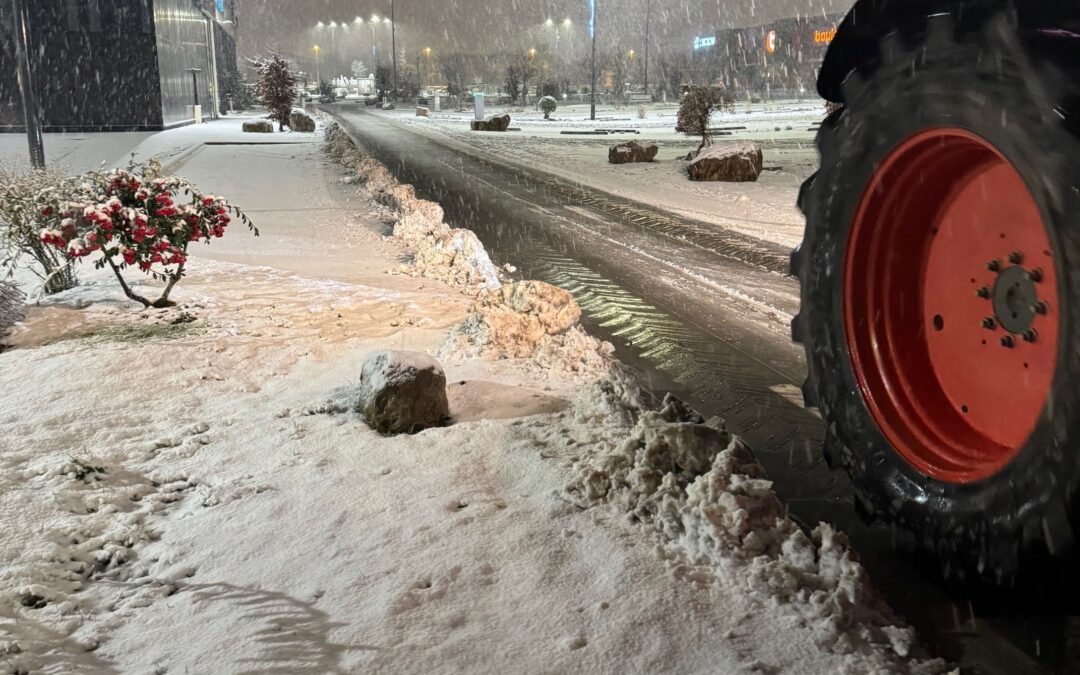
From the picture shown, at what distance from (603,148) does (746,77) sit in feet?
212

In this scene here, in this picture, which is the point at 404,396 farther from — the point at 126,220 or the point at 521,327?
the point at 126,220

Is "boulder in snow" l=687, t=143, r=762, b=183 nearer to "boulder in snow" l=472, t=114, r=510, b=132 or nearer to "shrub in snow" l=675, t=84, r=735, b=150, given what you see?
"shrub in snow" l=675, t=84, r=735, b=150

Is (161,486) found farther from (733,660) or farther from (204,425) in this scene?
(733,660)

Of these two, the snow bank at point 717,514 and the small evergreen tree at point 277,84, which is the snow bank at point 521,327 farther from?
the small evergreen tree at point 277,84

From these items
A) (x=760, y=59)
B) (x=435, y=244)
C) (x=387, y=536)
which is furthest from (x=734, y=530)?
(x=760, y=59)

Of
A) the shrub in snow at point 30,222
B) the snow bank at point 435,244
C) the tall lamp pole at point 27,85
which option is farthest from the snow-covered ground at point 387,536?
the tall lamp pole at point 27,85

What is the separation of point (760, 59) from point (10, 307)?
89.2 meters

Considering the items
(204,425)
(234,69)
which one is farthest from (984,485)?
(234,69)

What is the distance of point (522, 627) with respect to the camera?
2.52 metres

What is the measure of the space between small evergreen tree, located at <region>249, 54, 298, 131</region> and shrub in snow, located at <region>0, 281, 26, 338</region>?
1243 inches

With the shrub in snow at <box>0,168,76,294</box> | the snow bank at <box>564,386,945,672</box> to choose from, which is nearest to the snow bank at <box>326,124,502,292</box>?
the shrub in snow at <box>0,168,76,294</box>

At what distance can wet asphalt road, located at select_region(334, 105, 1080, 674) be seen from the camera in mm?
2498

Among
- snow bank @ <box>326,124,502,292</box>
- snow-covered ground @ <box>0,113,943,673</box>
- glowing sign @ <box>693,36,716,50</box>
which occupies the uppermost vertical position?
glowing sign @ <box>693,36,716,50</box>

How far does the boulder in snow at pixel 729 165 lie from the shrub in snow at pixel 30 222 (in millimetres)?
12291
